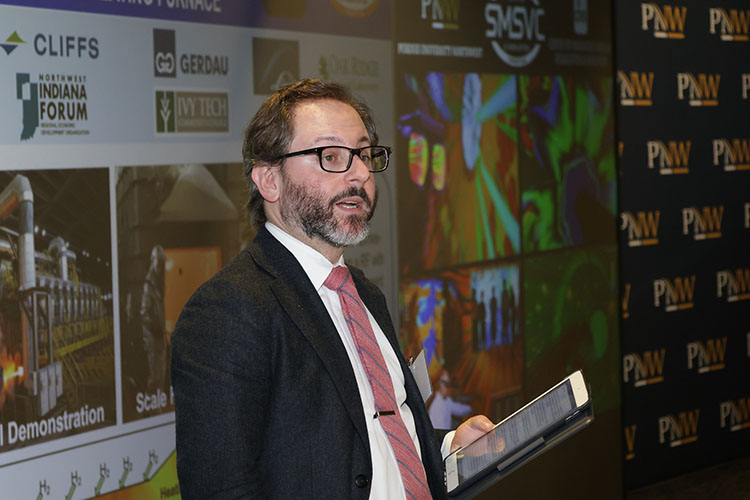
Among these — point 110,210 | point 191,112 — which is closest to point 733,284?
point 191,112

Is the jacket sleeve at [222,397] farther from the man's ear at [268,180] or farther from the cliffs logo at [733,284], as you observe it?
the cliffs logo at [733,284]

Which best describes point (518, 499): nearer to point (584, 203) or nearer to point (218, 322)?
point (584, 203)

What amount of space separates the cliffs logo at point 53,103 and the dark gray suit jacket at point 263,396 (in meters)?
0.98

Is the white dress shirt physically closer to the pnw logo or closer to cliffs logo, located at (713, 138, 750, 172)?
the pnw logo

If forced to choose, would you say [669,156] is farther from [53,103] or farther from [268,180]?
[268,180]

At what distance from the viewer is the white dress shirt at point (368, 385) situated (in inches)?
69.9

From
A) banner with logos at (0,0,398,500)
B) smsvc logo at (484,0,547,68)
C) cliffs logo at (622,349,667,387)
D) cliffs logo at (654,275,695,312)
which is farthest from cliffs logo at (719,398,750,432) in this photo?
banner with logos at (0,0,398,500)

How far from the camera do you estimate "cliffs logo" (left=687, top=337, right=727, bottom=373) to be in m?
5.62

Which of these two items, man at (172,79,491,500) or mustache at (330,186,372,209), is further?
mustache at (330,186,372,209)

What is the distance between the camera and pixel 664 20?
213 inches

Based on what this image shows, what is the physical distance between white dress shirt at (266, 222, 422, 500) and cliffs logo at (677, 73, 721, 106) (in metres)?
4.11

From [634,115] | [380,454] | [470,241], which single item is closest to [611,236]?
[634,115]

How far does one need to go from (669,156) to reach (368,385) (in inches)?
161

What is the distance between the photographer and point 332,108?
6.07 ft
